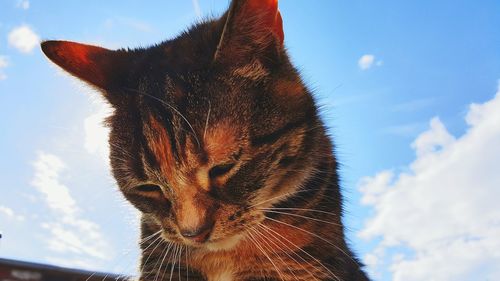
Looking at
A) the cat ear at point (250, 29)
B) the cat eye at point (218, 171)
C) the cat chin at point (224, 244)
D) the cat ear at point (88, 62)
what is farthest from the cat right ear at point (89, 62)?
the cat chin at point (224, 244)

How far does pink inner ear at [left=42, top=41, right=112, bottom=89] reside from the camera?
5.72 ft

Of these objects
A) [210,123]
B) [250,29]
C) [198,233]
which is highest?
[250,29]

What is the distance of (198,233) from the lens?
1449mm

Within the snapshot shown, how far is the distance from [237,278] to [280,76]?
74 cm

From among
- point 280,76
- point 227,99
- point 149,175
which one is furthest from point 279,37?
point 149,175

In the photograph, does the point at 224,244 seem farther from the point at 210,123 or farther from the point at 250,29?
the point at 250,29

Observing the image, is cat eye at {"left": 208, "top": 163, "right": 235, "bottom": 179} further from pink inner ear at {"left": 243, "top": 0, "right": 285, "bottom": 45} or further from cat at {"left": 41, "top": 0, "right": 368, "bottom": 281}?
pink inner ear at {"left": 243, "top": 0, "right": 285, "bottom": 45}

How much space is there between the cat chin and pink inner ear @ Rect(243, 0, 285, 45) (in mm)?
691

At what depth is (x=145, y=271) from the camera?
5.91 feet

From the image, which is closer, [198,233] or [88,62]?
[198,233]

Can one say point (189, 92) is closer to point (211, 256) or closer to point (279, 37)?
point (279, 37)

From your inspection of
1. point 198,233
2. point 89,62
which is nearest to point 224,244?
point 198,233

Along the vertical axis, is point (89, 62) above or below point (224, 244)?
above

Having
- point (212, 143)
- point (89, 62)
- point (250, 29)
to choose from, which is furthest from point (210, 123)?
point (89, 62)
